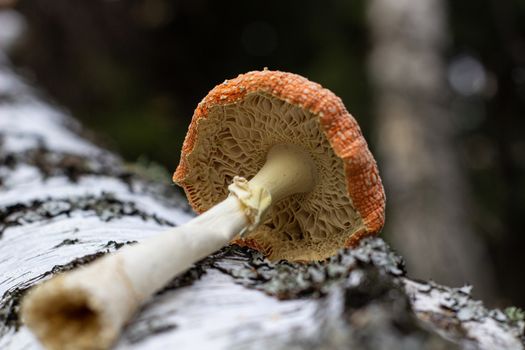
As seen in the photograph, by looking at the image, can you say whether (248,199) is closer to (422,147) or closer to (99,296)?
(99,296)

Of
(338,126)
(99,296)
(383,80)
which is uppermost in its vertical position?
(383,80)

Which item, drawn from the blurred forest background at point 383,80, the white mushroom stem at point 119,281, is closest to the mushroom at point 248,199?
the white mushroom stem at point 119,281

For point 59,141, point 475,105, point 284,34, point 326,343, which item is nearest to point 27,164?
point 59,141

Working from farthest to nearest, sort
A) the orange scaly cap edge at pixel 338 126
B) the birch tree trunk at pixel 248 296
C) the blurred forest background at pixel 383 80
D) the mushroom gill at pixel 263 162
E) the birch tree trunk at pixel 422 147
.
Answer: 1. the blurred forest background at pixel 383 80
2. the birch tree trunk at pixel 422 147
3. the mushroom gill at pixel 263 162
4. the orange scaly cap edge at pixel 338 126
5. the birch tree trunk at pixel 248 296

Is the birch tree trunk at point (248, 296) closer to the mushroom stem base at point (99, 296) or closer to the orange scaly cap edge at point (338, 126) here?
the mushroom stem base at point (99, 296)

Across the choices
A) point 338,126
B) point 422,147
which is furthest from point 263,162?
→ point 422,147

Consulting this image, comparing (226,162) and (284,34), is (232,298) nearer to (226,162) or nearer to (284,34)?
(226,162)

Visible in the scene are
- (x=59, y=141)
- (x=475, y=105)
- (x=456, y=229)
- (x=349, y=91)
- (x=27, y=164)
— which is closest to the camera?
(x=27, y=164)
